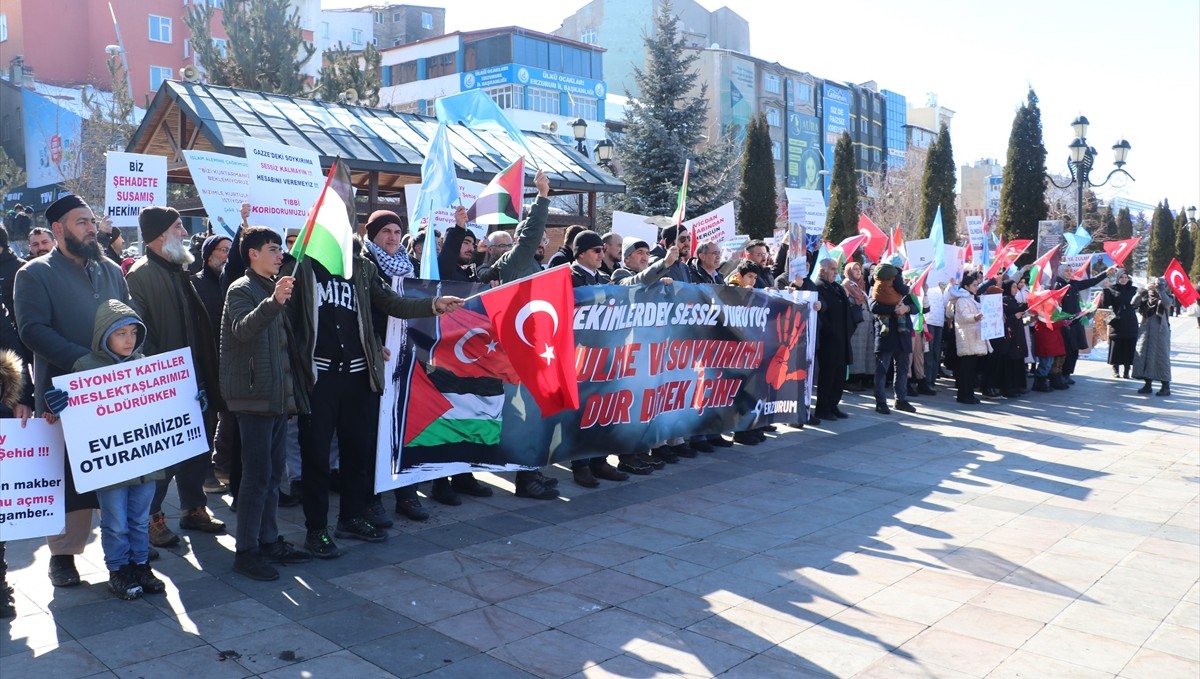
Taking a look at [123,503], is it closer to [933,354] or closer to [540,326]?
[540,326]

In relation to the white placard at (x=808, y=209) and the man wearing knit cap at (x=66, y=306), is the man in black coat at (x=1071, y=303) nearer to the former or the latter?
the white placard at (x=808, y=209)

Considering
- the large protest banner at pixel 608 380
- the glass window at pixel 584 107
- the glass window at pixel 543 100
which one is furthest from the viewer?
the glass window at pixel 584 107

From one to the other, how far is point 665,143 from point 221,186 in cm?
2236

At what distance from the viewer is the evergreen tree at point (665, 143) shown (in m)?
29.1

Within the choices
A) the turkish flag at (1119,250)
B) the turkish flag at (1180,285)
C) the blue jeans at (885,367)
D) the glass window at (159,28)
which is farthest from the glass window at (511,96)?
the blue jeans at (885,367)

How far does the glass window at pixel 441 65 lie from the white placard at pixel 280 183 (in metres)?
57.2

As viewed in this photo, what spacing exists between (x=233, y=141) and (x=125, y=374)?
793 cm

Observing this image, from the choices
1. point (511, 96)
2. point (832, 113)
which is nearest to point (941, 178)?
point (511, 96)

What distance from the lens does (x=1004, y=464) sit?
31.4 ft

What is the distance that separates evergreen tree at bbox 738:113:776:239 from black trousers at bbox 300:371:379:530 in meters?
25.0

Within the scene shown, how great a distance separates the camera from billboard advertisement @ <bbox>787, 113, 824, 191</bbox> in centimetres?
7881

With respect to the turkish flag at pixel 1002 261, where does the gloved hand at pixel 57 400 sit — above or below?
below

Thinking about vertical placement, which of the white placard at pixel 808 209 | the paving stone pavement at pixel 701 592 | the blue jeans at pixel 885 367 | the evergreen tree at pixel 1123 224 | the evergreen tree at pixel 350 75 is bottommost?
the paving stone pavement at pixel 701 592

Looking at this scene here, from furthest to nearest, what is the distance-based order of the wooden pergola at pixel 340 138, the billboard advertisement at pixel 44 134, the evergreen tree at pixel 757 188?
the billboard advertisement at pixel 44 134
the evergreen tree at pixel 757 188
the wooden pergola at pixel 340 138
